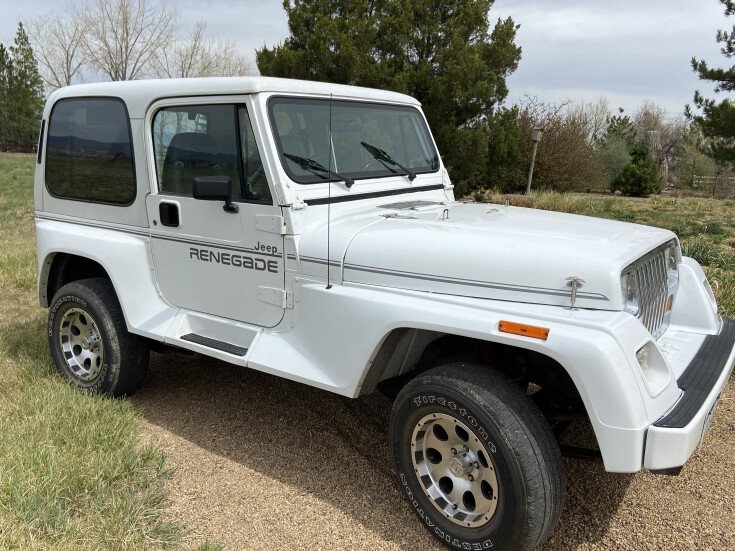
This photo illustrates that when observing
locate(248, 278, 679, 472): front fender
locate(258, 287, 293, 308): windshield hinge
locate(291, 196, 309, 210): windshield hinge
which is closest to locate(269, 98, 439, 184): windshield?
locate(291, 196, 309, 210): windshield hinge

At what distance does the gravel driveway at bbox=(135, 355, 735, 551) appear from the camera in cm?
288

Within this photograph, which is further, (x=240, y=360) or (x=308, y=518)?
(x=240, y=360)

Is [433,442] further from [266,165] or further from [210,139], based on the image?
[210,139]

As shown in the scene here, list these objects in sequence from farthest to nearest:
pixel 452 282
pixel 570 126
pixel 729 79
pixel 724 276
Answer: pixel 570 126 < pixel 729 79 < pixel 724 276 < pixel 452 282

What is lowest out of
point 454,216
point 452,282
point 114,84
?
point 452,282

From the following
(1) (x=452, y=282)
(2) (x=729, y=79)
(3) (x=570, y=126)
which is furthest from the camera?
(3) (x=570, y=126)

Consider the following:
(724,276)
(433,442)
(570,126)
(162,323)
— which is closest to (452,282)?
(433,442)

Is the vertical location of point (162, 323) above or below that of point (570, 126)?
below

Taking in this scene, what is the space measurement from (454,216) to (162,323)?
1822mm

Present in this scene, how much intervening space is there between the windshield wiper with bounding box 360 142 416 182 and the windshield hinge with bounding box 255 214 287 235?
83 centimetres

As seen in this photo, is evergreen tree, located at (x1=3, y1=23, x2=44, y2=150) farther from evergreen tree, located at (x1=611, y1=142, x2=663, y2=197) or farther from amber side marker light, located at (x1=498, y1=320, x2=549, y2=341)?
amber side marker light, located at (x1=498, y1=320, x2=549, y2=341)

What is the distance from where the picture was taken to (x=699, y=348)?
3.10 m

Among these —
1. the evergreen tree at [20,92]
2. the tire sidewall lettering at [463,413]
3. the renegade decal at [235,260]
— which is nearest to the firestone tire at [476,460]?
the tire sidewall lettering at [463,413]

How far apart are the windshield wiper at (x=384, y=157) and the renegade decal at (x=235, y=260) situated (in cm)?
97
